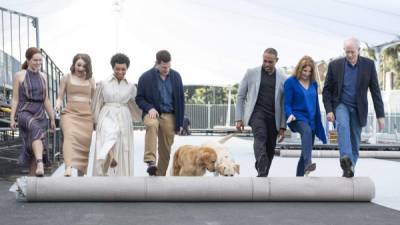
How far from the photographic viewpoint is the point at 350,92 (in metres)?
7.87

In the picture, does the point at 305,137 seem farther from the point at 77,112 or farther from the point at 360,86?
the point at 77,112

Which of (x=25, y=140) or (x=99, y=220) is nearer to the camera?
(x=99, y=220)

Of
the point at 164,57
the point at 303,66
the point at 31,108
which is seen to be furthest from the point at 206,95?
the point at 164,57

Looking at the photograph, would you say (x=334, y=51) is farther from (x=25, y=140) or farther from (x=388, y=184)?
(x=25, y=140)

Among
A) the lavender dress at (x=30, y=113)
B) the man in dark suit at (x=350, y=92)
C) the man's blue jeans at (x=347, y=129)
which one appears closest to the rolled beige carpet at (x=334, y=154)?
the man's blue jeans at (x=347, y=129)

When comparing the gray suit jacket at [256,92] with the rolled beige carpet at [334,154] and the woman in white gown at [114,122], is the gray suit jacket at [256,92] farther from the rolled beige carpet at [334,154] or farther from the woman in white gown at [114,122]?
the rolled beige carpet at [334,154]

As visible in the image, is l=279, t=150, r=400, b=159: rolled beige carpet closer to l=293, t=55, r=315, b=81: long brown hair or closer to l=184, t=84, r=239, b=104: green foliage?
l=293, t=55, r=315, b=81: long brown hair

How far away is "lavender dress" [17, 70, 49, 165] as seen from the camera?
796 cm

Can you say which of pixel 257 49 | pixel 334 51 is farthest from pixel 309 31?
pixel 257 49

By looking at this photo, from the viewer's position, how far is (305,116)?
26.5 ft

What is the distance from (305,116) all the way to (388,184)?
2363 millimetres

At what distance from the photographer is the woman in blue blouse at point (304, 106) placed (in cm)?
795

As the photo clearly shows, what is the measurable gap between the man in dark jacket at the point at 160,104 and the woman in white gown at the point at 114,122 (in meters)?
0.19

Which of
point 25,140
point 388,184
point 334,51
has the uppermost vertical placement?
point 334,51
